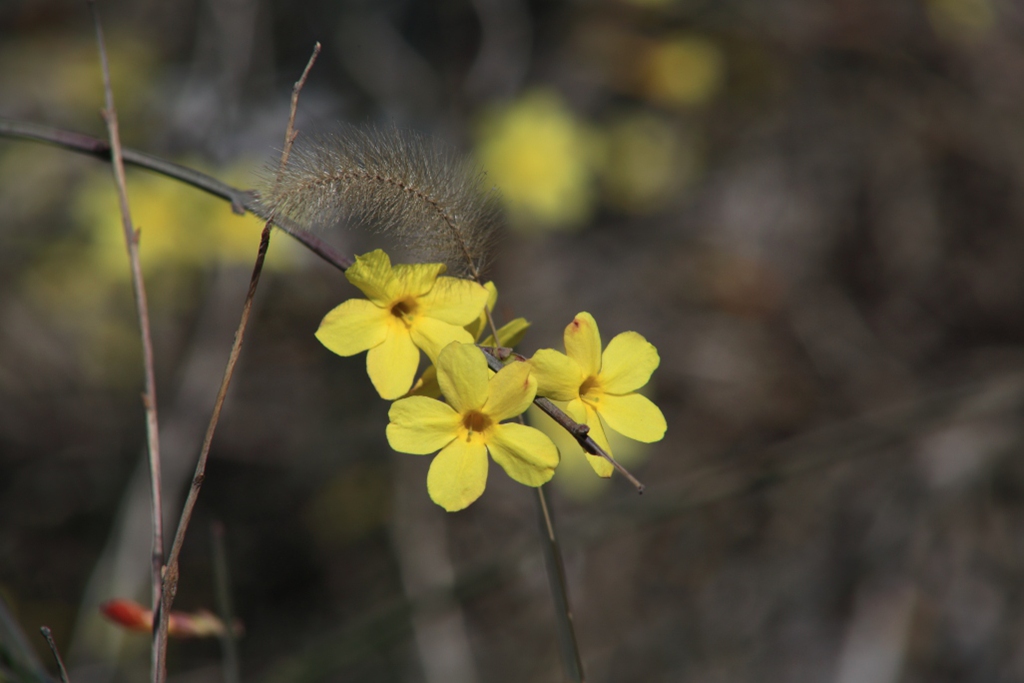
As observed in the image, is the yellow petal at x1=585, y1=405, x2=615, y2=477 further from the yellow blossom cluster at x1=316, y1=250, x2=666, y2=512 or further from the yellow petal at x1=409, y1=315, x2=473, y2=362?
the yellow petal at x1=409, y1=315, x2=473, y2=362

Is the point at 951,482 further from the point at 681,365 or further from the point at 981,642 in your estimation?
the point at 681,365

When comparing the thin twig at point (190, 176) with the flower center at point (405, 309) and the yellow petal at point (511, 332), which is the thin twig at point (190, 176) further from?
the yellow petal at point (511, 332)

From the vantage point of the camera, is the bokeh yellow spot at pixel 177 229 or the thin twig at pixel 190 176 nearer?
the thin twig at pixel 190 176

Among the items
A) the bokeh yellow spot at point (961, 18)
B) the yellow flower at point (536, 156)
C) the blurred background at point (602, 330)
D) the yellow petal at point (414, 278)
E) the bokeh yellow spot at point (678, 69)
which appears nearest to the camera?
the yellow petal at point (414, 278)

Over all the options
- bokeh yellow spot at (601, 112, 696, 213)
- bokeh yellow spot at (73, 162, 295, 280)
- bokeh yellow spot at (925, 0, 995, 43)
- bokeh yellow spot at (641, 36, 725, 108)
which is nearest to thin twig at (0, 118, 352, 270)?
bokeh yellow spot at (73, 162, 295, 280)

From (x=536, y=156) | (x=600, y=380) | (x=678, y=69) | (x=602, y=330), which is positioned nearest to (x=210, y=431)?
(x=600, y=380)

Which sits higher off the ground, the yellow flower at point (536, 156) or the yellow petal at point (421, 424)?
the yellow flower at point (536, 156)

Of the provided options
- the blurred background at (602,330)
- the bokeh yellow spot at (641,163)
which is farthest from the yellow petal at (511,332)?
the bokeh yellow spot at (641,163)
